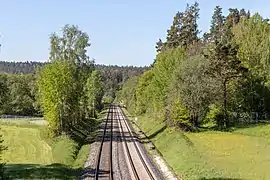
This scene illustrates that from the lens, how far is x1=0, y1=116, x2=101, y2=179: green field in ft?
114

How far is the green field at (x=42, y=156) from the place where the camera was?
34.8 meters

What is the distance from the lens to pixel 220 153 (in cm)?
4300

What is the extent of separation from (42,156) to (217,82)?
29627 mm

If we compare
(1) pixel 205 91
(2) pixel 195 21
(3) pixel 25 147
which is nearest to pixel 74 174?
(3) pixel 25 147

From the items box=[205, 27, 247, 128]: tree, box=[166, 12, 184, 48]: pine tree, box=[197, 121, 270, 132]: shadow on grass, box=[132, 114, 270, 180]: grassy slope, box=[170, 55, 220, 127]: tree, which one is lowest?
box=[132, 114, 270, 180]: grassy slope

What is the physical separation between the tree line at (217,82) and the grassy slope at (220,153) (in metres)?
6.15

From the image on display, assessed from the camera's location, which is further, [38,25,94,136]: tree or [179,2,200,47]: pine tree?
[179,2,200,47]: pine tree

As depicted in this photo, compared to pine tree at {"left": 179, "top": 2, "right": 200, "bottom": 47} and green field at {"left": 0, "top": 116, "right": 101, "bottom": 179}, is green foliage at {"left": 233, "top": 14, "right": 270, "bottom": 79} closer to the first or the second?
pine tree at {"left": 179, "top": 2, "right": 200, "bottom": 47}

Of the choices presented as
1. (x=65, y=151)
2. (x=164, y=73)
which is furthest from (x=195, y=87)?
(x=65, y=151)

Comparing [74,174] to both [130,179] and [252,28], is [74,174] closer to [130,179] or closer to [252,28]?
[130,179]

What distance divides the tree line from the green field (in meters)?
17.1

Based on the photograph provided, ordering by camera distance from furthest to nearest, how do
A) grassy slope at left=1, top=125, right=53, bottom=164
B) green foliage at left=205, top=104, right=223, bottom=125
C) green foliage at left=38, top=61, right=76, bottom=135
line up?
green foliage at left=205, top=104, right=223, bottom=125 → green foliage at left=38, top=61, right=76, bottom=135 → grassy slope at left=1, top=125, right=53, bottom=164

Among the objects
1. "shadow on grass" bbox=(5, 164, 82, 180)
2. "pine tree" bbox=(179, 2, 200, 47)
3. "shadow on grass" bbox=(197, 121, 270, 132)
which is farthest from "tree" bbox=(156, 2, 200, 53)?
"shadow on grass" bbox=(5, 164, 82, 180)

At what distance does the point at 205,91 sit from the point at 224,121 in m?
7.13
